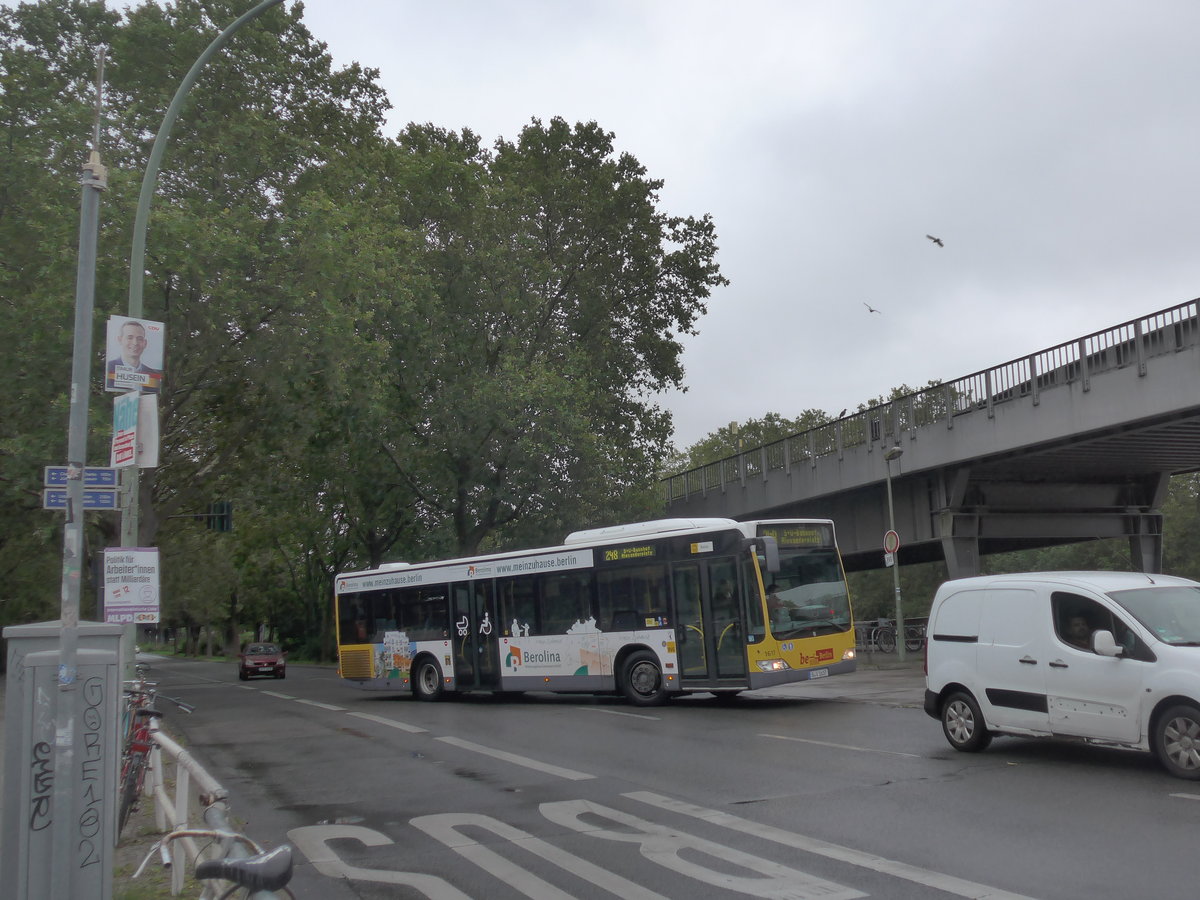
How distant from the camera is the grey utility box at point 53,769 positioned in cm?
557

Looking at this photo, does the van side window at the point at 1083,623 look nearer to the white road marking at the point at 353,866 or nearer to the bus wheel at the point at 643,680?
the white road marking at the point at 353,866

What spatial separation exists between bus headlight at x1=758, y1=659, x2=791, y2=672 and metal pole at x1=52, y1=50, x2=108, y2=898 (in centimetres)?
1270

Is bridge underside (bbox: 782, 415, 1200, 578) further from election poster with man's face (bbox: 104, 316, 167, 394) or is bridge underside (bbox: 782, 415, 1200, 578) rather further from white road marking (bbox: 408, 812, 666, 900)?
election poster with man's face (bbox: 104, 316, 167, 394)

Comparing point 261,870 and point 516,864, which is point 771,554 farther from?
point 261,870

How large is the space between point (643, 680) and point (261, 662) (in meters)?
28.8

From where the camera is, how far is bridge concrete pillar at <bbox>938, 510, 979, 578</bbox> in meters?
30.0

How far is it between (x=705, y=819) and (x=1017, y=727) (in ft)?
13.4

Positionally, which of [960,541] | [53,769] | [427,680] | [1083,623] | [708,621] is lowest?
[427,680]

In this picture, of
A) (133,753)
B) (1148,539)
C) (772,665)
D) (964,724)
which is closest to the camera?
(133,753)

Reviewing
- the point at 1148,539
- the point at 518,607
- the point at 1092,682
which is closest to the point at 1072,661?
the point at 1092,682

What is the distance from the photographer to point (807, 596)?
1839cm

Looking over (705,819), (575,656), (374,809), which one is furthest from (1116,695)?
(575,656)

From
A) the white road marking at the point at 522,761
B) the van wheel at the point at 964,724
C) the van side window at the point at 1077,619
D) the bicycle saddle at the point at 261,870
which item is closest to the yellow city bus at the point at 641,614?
the white road marking at the point at 522,761

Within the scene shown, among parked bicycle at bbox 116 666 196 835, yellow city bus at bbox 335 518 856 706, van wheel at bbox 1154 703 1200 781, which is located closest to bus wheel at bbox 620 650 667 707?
yellow city bus at bbox 335 518 856 706
